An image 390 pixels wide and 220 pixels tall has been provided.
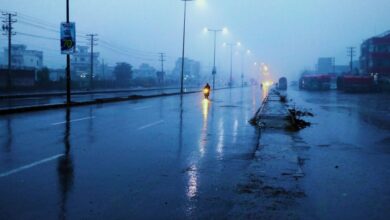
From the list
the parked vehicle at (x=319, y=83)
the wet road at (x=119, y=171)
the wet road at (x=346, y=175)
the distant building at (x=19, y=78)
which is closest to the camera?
the wet road at (x=119, y=171)

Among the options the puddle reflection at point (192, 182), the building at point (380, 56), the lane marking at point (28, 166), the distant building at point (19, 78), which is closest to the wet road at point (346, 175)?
the puddle reflection at point (192, 182)

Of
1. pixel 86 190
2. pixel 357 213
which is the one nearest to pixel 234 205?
pixel 357 213

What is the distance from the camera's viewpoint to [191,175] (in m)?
7.95

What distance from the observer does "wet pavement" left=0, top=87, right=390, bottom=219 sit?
5.86 meters

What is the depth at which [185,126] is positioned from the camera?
1642 centimetres

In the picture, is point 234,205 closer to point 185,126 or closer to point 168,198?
point 168,198

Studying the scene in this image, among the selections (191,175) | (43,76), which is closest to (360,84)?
(43,76)

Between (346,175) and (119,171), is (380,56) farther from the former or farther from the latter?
(119,171)

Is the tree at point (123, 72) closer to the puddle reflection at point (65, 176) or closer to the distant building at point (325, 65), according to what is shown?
the puddle reflection at point (65, 176)

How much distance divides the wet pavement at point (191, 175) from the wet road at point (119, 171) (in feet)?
0.05

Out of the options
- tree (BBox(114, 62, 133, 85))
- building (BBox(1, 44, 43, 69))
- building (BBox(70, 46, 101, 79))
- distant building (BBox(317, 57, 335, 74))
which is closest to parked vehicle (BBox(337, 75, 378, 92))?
tree (BBox(114, 62, 133, 85))

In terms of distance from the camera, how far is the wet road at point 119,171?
5.86 metres

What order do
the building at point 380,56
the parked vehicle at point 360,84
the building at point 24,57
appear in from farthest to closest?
1. the building at point 24,57
2. the building at point 380,56
3. the parked vehicle at point 360,84

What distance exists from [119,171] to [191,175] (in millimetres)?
1333
